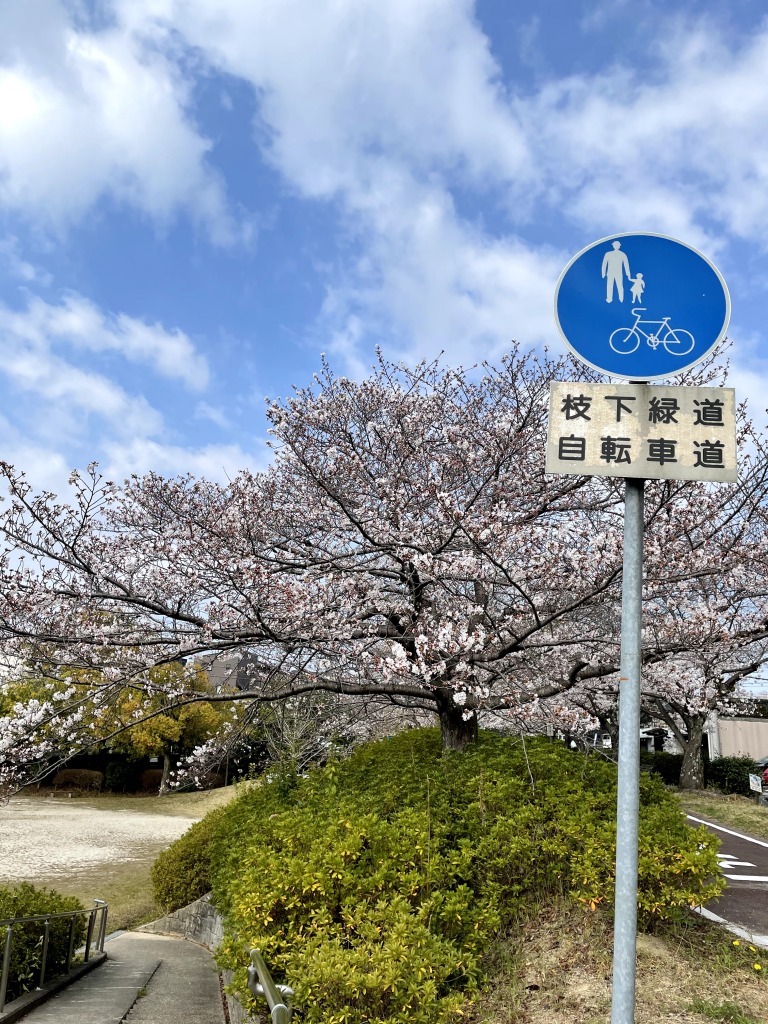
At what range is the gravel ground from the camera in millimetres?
17953

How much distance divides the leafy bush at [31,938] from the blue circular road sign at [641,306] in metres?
8.09

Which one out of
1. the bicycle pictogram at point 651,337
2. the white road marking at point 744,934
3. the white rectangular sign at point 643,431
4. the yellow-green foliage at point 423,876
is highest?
the bicycle pictogram at point 651,337

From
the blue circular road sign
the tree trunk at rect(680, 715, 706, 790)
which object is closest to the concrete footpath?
the blue circular road sign

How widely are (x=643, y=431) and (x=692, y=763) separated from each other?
804 inches

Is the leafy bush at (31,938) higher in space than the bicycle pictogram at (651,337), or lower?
lower

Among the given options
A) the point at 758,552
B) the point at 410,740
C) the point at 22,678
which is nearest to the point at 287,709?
the point at 410,740

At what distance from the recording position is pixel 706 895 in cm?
A: 433

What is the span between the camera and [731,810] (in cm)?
1559

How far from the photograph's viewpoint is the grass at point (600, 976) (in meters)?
3.68

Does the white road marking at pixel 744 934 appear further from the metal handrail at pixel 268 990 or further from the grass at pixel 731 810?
the grass at pixel 731 810

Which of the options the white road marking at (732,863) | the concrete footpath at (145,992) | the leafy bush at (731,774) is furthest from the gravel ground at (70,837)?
the leafy bush at (731,774)

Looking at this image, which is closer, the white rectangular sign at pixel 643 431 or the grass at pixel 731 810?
the white rectangular sign at pixel 643 431

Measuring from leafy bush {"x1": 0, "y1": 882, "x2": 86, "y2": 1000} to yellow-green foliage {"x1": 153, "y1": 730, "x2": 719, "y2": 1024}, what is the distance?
3774 mm

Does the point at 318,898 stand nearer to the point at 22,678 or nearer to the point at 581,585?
the point at 581,585
